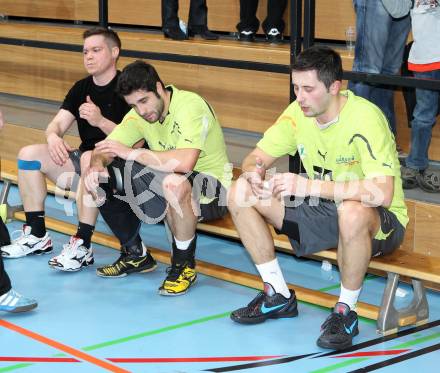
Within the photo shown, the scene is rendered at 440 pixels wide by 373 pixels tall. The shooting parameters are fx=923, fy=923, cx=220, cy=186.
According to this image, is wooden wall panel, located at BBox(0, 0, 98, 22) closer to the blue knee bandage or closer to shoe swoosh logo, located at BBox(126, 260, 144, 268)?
the blue knee bandage

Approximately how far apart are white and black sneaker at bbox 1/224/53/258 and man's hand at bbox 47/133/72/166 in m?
0.44

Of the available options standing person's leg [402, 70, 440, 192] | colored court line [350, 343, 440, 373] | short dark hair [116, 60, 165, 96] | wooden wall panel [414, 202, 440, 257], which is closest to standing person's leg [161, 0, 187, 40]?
short dark hair [116, 60, 165, 96]

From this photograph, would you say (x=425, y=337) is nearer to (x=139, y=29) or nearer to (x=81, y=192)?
(x=81, y=192)

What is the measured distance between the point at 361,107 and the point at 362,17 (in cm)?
113

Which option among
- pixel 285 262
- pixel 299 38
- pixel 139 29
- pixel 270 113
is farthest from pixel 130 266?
pixel 139 29

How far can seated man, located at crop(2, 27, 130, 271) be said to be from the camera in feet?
16.3

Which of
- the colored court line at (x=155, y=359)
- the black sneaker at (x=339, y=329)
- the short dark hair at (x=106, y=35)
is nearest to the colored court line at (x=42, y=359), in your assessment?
the colored court line at (x=155, y=359)

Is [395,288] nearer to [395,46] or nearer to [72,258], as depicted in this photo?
[395,46]

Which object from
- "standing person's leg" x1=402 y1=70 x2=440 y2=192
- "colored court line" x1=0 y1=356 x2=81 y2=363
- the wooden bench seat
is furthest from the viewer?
"standing person's leg" x1=402 y1=70 x2=440 y2=192

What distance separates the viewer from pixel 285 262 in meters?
5.10

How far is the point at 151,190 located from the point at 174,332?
0.92 meters

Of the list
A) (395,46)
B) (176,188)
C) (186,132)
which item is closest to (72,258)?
(176,188)

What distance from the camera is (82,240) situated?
Result: 4.95 m

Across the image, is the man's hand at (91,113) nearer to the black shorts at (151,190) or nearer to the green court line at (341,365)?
the black shorts at (151,190)
